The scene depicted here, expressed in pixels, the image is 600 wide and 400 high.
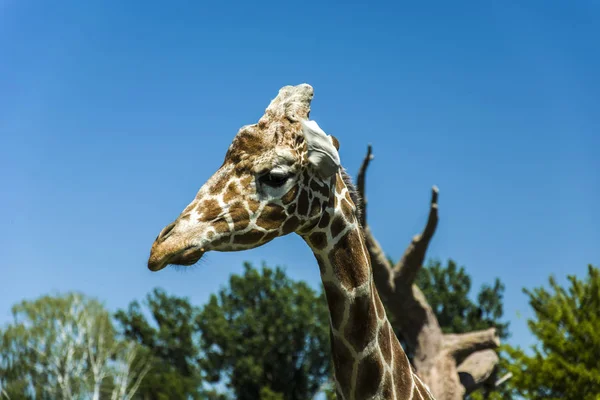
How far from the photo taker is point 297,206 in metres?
3.82

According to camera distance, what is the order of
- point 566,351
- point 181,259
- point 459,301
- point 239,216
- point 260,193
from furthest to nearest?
point 459,301 → point 566,351 → point 260,193 → point 239,216 → point 181,259

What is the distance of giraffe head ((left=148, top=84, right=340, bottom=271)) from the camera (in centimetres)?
346

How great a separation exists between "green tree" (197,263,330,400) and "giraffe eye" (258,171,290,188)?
85.3 ft

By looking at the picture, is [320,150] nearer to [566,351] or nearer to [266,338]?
[566,351]

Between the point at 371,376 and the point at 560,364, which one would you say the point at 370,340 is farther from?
the point at 560,364

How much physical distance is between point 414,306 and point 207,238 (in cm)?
1052

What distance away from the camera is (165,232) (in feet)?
11.4

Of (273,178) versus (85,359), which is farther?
(85,359)

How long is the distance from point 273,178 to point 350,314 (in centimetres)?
88

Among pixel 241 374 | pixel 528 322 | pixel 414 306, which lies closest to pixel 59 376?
pixel 241 374

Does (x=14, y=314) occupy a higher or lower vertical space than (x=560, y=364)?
higher

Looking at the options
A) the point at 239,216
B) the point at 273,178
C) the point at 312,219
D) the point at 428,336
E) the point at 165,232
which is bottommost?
the point at 165,232

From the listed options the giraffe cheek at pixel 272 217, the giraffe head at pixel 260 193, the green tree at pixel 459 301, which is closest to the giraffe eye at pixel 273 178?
the giraffe head at pixel 260 193

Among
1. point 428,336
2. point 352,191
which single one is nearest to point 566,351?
point 428,336
